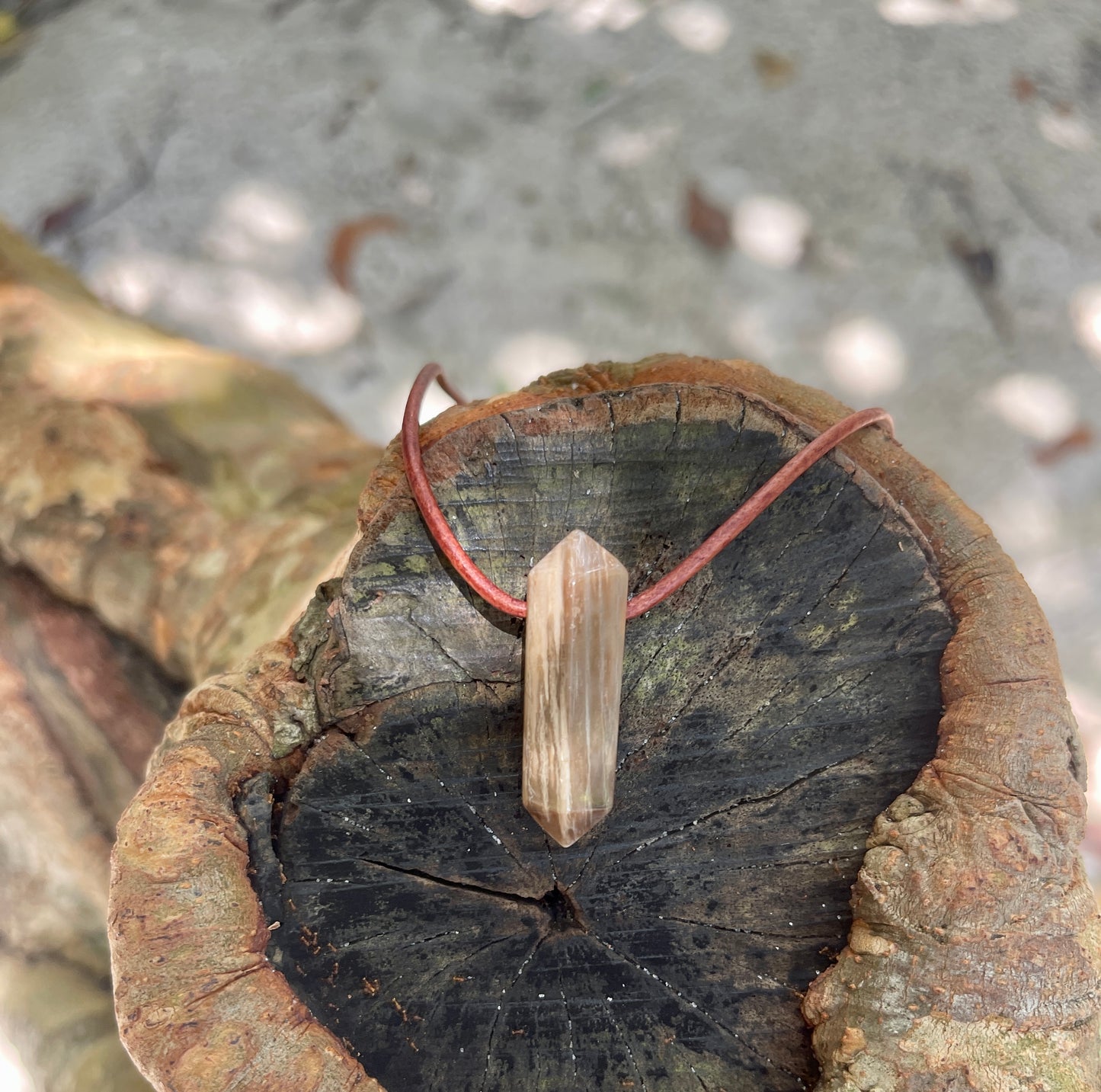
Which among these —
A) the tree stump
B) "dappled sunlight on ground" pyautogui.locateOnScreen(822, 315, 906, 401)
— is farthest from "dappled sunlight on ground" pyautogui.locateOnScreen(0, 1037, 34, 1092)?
"dappled sunlight on ground" pyautogui.locateOnScreen(822, 315, 906, 401)

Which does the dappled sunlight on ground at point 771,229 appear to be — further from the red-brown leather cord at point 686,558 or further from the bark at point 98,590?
the red-brown leather cord at point 686,558

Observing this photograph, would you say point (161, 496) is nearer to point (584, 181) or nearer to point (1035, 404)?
point (584, 181)

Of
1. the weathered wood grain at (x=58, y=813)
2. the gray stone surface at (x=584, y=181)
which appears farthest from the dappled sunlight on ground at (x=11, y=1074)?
the gray stone surface at (x=584, y=181)

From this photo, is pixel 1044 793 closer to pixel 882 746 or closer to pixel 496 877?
pixel 882 746

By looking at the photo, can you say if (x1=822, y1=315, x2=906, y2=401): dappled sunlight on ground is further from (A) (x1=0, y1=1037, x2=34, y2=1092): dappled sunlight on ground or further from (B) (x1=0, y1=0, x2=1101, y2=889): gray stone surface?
(A) (x1=0, y1=1037, x2=34, y2=1092): dappled sunlight on ground

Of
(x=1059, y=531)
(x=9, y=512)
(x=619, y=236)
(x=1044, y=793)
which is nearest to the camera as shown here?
(x=1044, y=793)

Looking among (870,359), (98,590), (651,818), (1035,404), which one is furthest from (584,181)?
(651,818)

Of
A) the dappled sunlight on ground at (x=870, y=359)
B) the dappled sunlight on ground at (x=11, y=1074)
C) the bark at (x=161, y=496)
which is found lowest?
the dappled sunlight on ground at (x=11, y=1074)

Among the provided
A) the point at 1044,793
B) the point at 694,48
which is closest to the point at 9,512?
the point at 1044,793
